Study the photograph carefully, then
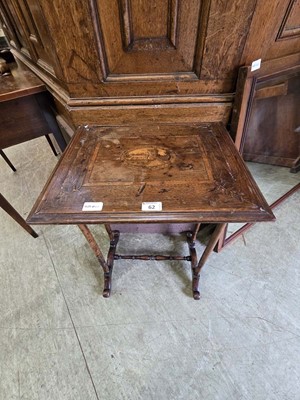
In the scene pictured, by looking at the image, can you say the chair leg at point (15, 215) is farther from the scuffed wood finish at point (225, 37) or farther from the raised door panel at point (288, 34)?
the raised door panel at point (288, 34)

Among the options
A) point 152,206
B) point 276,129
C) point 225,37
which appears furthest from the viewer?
point 276,129

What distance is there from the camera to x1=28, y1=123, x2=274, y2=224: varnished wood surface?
0.56 metres

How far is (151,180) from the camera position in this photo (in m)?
0.65

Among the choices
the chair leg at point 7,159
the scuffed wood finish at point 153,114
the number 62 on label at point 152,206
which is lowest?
the chair leg at point 7,159

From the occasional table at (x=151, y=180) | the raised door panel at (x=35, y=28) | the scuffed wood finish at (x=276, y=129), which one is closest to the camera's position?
the occasional table at (x=151, y=180)

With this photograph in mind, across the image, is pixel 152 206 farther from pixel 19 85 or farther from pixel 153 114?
pixel 19 85

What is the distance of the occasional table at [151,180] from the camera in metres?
0.56

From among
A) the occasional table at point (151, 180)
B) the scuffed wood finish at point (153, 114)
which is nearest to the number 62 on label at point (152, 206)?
the occasional table at point (151, 180)

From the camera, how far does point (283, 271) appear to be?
118cm

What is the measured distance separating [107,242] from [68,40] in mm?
1072

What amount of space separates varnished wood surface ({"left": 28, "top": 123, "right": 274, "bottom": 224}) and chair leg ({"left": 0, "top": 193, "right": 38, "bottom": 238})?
693 millimetres

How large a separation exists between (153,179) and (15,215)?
1.08 m

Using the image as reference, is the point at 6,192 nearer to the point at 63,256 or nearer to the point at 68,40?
the point at 63,256

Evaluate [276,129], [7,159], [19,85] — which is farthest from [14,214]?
[276,129]
